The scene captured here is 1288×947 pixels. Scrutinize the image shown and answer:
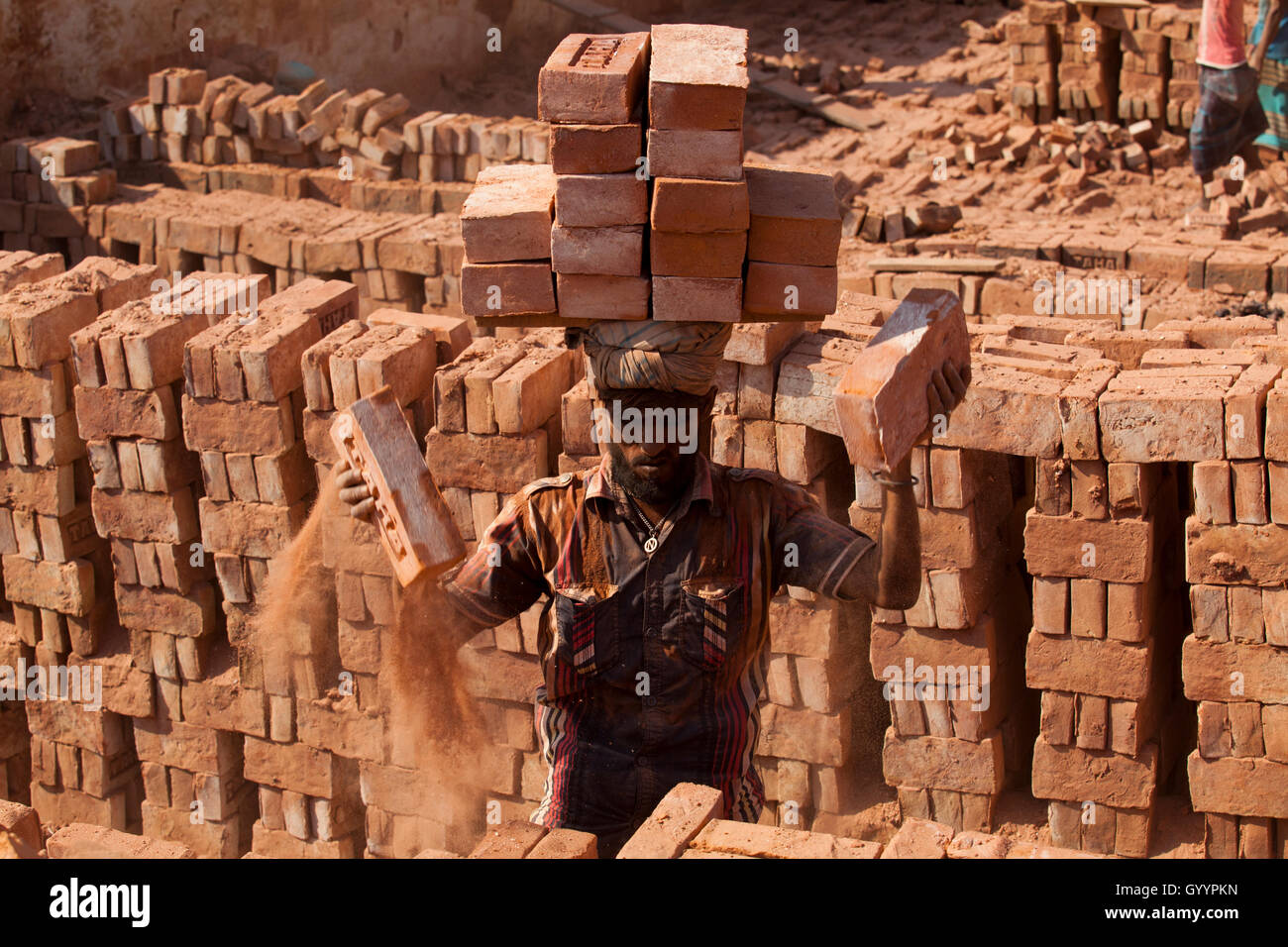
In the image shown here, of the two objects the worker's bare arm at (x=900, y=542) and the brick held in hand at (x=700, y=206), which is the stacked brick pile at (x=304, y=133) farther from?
the worker's bare arm at (x=900, y=542)

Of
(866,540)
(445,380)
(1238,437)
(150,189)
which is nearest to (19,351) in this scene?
(445,380)

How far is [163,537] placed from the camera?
7.71m

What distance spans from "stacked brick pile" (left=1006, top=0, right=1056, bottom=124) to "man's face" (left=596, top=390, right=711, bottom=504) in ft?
46.8

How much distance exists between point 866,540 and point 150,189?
1201cm

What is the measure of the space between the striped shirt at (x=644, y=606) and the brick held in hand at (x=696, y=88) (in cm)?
97

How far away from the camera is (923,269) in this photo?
11.8m

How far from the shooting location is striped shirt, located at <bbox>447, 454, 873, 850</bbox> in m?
4.66

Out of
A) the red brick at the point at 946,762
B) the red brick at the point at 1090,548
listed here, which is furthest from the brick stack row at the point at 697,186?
the red brick at the point at 946,762

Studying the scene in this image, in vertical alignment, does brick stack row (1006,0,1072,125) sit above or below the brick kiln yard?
above

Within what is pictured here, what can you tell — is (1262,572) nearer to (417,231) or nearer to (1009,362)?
(1009,362)

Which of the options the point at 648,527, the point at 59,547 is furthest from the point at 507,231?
the point at 59,547

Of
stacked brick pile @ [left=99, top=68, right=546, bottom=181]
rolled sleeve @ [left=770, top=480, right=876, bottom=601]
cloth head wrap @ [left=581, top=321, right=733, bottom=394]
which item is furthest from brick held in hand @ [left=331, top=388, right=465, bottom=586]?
stacked brick pile @ [left=99, top=68, right=546, bottom=181]

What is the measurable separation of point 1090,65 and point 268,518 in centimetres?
1274

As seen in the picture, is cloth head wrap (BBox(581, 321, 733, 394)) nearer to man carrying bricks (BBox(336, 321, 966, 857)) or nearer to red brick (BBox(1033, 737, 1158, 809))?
man carrying bricks (BBox(336, 321, 966, 857))
